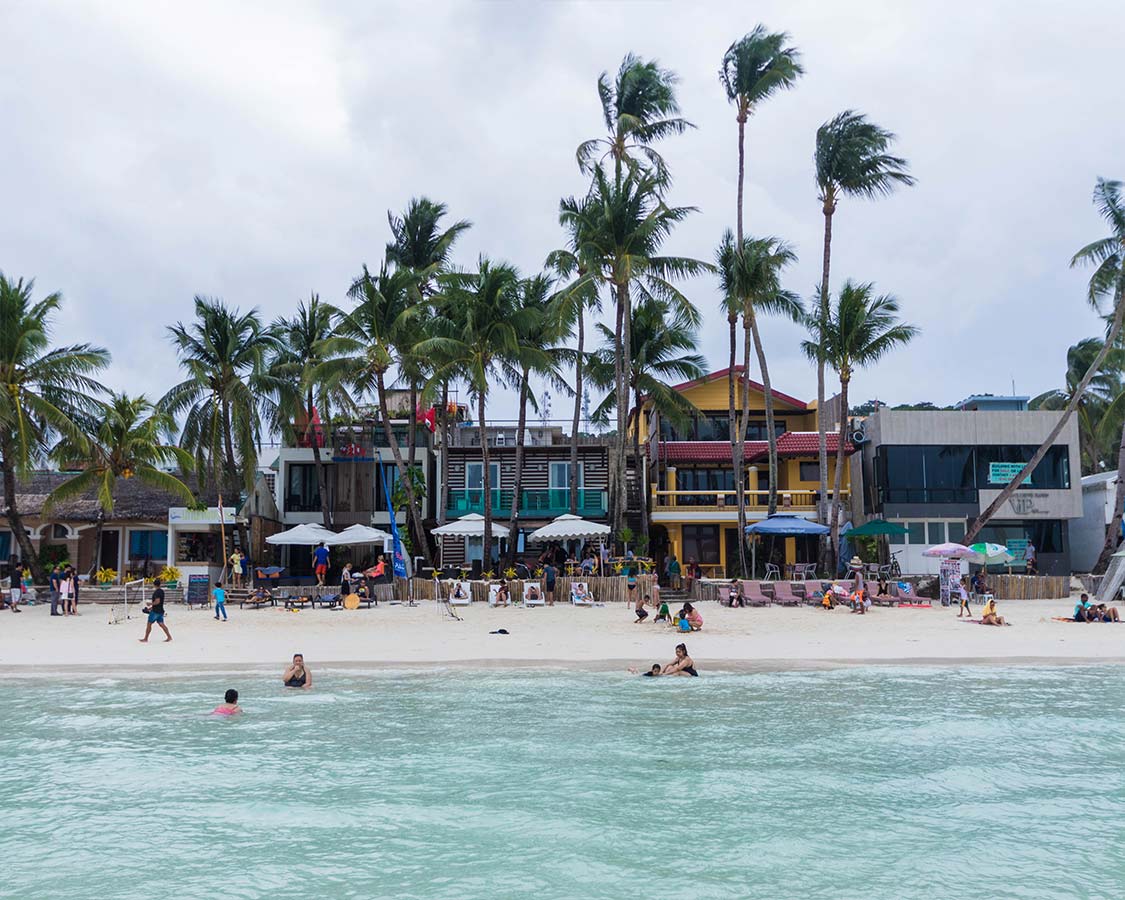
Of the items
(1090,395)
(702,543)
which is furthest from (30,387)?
(1090,395)

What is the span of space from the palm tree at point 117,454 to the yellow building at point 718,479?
16.8 meters

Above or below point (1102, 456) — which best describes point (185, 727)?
below

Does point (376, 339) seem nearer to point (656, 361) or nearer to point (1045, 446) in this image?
point (656, 361)

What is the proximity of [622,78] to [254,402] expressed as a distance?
57.8ft

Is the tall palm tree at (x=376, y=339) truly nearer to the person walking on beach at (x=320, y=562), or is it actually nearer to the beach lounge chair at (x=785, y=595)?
the person walking on beach at (x=320, y=562)

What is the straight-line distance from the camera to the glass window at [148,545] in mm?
35688

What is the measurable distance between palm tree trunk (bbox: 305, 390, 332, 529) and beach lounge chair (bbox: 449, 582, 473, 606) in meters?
12.0

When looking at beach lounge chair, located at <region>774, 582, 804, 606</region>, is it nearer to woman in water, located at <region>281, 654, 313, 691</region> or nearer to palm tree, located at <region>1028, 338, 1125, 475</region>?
woman in water, located at <region>281, 654, 313, 691</region>

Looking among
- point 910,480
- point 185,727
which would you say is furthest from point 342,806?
point 910,480

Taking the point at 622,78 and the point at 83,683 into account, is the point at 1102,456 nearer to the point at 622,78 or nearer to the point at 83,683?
the point at 622,78

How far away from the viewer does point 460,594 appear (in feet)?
90.1

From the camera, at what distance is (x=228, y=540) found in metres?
35.2

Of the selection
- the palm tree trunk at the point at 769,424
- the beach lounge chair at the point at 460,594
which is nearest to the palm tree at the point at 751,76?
the palm tree trunk at the point at 769,424

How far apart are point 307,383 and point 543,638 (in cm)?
1634
